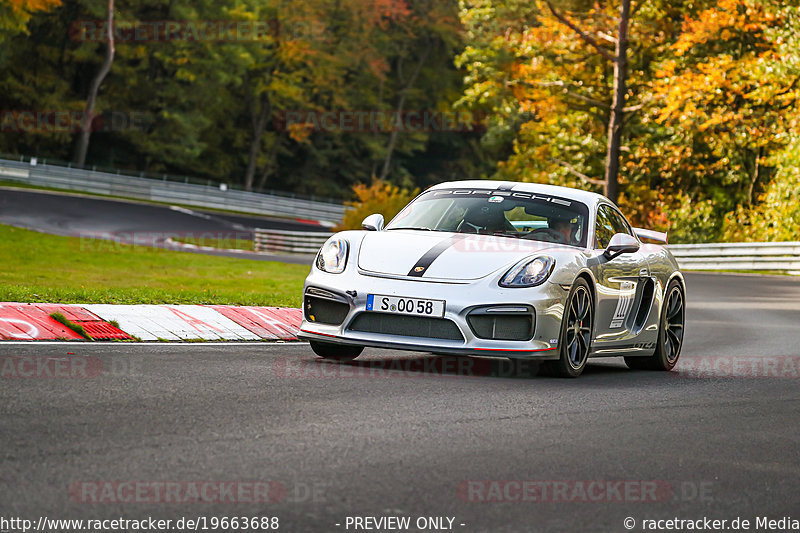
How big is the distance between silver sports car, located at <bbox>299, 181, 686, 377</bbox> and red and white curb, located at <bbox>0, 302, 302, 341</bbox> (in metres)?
1.79

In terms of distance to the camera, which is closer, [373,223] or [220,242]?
[373,223]

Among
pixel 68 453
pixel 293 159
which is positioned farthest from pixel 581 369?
pixel 293 159

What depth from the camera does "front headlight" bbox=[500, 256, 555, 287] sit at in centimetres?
865

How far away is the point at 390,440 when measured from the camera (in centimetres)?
571

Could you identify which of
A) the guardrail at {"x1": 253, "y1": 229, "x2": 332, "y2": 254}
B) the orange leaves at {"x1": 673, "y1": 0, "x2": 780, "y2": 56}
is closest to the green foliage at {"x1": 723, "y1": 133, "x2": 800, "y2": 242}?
the orange leaves at {"x1": 673, "y1": 0, "x2": 780, "y2": 56}

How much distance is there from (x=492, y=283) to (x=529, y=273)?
1.04 ft

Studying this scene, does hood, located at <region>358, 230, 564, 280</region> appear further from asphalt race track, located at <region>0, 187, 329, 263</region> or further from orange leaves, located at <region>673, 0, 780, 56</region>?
orange leaves, located at <region>673, 0, 780, 56</region>

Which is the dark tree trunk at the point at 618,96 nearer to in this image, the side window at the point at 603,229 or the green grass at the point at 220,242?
the green grass at the point at 220,242

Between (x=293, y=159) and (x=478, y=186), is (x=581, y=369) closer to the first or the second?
(x=478, y=186)

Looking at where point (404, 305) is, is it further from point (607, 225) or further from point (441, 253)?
point (607, 225)

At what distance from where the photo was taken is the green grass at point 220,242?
137 feet

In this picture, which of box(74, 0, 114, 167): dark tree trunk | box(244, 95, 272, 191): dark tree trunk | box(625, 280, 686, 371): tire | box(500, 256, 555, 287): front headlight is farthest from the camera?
box(244, 95, 272, 191): dark tree trunk

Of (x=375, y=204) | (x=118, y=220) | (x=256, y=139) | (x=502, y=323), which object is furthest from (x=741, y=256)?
(x=256, y=139)

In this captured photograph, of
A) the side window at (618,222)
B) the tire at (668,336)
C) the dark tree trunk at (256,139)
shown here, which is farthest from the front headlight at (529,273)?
the dark tree trunk at (256,139)
